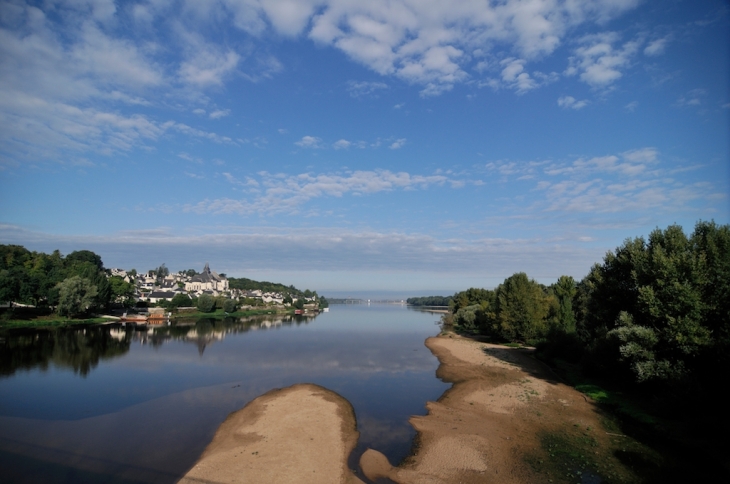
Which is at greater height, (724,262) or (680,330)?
(724,262)

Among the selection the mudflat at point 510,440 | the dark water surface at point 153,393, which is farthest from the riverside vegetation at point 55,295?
the mudflat at point 510,440

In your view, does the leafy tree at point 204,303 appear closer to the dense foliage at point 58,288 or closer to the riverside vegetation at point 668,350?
the dense foliage at point 58,288

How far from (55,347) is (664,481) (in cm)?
5164

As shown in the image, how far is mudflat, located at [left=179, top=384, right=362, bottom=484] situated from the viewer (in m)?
13.7

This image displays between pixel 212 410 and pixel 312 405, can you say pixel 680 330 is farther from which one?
pixel 212 410

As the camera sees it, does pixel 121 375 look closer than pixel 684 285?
No

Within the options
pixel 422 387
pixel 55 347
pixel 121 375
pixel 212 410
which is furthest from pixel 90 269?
pixel 422 387

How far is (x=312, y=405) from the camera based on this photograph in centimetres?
2273

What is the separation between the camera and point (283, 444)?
1661 cm

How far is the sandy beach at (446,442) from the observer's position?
13922 millimetres

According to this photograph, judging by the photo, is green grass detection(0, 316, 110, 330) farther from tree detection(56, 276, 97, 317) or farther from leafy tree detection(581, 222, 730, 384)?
leafy tree detection(581, 222, 730, 384)

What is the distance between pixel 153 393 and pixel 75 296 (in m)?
53.8

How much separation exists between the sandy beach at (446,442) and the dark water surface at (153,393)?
1.04 m

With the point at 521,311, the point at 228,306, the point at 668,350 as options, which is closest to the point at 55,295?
the point at 228,306
